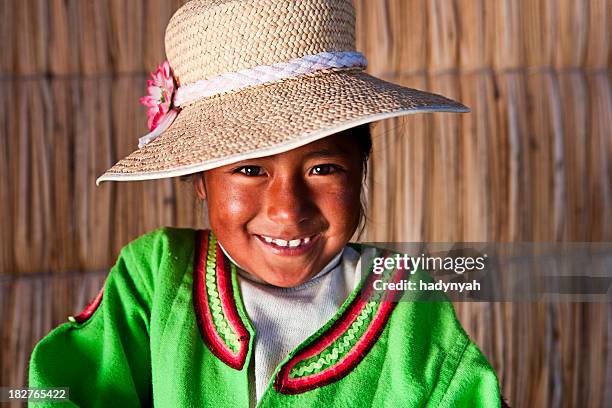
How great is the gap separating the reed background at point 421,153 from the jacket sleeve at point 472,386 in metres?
0.71

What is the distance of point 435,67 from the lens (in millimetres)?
1829

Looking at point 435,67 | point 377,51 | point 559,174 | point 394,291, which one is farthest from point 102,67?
point 559,174

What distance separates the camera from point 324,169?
3.71 feet

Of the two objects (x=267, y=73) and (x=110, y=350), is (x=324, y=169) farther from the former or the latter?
(x=110, y=350)

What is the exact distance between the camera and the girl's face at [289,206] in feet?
3.59

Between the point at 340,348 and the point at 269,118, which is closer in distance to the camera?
the point at 269,118

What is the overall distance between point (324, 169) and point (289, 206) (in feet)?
0.29

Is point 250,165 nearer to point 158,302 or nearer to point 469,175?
point 158,302

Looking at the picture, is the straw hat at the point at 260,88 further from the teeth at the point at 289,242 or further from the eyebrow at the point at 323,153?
the teeth at the point at 289,242

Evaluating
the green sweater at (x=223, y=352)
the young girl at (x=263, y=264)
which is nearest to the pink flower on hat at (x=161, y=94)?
the young girl at (x=263, y=264)

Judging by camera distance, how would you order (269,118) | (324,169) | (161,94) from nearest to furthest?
(269,118) → (324,169) → (161,94)

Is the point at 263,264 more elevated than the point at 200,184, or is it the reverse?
the point at 200,184

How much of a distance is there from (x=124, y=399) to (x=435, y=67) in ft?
3.46

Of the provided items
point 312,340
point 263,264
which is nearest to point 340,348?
point 312,340
